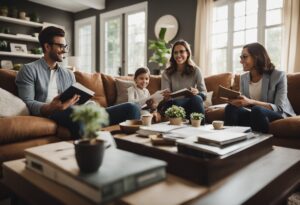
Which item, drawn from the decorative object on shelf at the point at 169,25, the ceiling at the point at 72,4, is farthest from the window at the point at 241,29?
the ceiling at the point at 72,4

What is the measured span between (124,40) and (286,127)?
4.40m

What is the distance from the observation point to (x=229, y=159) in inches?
34.7

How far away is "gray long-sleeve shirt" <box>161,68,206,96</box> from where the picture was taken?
2671mm

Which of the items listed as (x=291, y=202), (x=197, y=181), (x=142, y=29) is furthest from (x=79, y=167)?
(x=142, y=29)

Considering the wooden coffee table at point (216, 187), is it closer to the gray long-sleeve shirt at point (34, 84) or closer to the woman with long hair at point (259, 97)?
the woman with long hair at point (259, 97)

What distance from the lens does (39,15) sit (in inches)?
230

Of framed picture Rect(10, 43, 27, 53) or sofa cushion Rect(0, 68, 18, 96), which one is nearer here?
sofa cushion Rect(0, 68, 18, 96)

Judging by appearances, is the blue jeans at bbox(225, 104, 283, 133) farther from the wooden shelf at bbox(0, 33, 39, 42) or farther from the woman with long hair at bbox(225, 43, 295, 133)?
the wooden shelf at bbox(0, 33, 39, 42)

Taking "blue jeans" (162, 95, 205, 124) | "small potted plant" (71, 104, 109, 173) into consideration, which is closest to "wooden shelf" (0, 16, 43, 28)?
"blue jeans" (162, 95, 205, 124)

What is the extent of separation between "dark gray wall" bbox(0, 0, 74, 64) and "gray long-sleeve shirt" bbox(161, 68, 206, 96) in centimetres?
408

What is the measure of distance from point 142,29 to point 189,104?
11.2ft

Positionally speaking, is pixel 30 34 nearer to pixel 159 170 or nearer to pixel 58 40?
pixel 58 40

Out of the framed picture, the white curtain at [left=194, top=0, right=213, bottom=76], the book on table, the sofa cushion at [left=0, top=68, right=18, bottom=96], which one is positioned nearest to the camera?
the book on table

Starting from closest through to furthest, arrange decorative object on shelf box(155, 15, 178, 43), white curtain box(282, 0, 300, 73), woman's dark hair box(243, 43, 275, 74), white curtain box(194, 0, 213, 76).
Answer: woman's dark hair box(243, 43, 275, 74) → white curtain box(282, 0, 300, 73) → white curtain box(194, 0, 213, 76) → decorative object on shelf box(155, 15, 178, 43)
